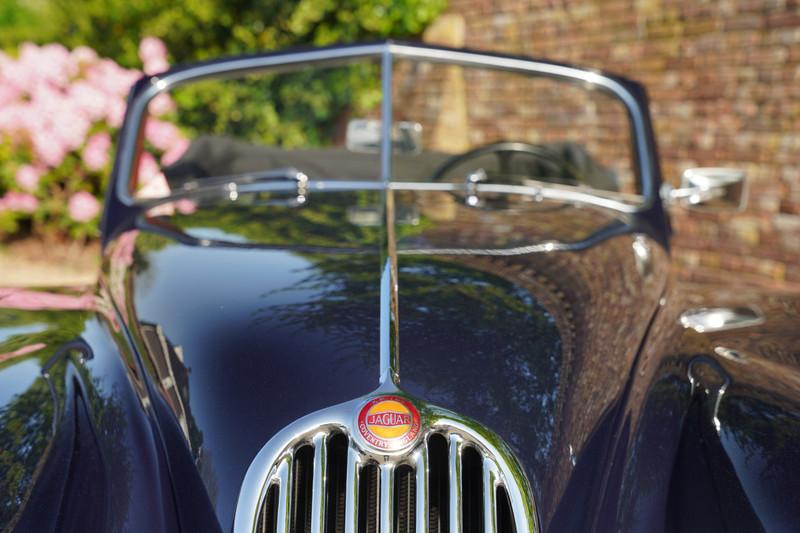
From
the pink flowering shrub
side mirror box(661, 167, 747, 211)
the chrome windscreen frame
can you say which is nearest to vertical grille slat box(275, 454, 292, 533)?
the chrome windscreen frame

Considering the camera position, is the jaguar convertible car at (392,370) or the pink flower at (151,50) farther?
the pink flower at (151,50)

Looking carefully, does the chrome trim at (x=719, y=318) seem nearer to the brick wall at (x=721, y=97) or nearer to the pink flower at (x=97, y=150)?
the brick wall at (x=721, y=97)

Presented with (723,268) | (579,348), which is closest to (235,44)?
(723,268)

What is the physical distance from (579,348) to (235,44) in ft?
22.1

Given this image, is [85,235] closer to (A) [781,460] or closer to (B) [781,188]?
(B) [781,188]

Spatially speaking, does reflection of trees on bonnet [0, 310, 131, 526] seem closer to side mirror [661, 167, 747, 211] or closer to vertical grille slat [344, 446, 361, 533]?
vertical grille slat [344, 446, 361, 533]

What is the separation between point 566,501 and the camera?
1472 mm

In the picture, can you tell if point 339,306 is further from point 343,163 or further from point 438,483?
point 343,163

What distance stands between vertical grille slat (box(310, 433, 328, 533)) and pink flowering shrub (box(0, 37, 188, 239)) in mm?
4292

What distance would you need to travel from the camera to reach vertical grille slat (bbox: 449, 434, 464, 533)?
1.40 meters

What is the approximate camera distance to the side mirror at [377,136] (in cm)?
264

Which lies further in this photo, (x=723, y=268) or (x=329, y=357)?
(x=723, y=268)

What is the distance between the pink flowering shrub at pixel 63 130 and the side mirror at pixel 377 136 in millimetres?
2973

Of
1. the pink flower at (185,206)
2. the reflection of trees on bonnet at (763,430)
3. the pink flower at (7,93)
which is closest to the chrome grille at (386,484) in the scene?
the reflection of trees on bonnet at (763,430)
